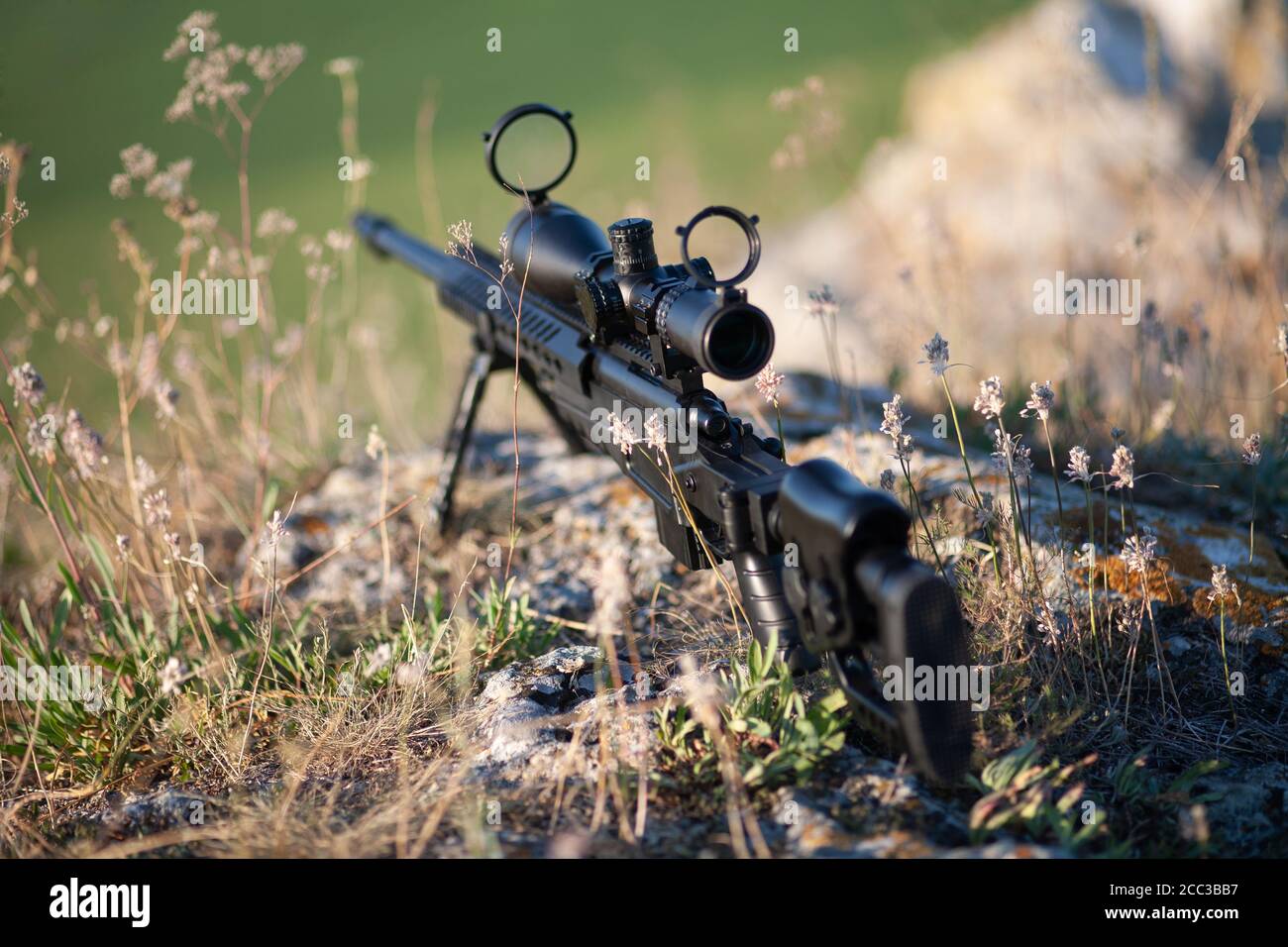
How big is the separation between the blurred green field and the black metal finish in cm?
904

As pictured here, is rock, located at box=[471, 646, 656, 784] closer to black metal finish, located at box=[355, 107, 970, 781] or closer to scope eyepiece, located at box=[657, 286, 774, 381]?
black metal finish, located at box=[355, 107, 970, 781]

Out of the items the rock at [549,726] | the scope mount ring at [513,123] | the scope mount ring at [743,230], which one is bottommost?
the rock at [549,726]

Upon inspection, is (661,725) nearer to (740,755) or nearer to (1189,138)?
(740,755)

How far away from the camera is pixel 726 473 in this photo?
3.01m

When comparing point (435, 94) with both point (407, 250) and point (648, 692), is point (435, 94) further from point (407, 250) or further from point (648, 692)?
point (648, 692)

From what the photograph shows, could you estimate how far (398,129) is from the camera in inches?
677
